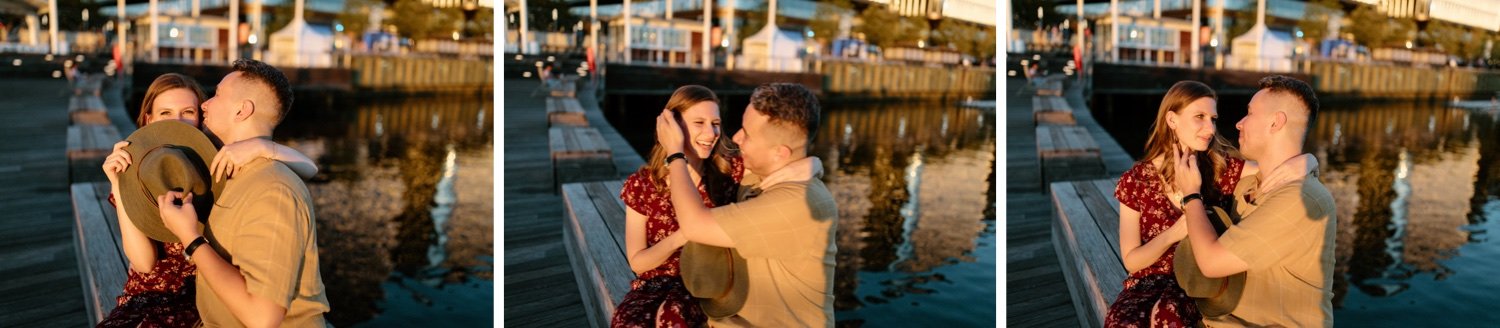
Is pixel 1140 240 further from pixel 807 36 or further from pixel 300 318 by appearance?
pixel 300 318

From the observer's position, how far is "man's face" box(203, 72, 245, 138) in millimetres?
2061

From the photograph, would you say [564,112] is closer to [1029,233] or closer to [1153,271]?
[1029,233]

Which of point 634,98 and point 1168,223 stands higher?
point 634,98

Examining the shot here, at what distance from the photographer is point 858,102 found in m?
3.80

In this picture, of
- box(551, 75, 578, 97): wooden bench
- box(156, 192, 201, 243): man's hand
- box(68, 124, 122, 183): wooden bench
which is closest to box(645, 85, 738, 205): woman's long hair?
box(156, 192, 201, 243): man's hand

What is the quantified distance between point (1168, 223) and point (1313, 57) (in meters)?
1.87

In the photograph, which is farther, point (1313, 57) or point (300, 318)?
point (1313, 57)

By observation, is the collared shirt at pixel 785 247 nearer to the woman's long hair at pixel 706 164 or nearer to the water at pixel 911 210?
the woman's long hair at pixel 706 164

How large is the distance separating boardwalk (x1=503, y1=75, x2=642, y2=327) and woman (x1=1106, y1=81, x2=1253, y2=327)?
1.68 meters

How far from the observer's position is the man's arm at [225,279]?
1783 millimetres

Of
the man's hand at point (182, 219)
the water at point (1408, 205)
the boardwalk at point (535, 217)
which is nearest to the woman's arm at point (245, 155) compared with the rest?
the man's hand at point (182, 219)

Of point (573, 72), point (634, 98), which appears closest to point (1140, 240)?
point (634, 98)

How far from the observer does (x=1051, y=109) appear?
12.4 feet

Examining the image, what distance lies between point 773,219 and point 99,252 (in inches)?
79.5
